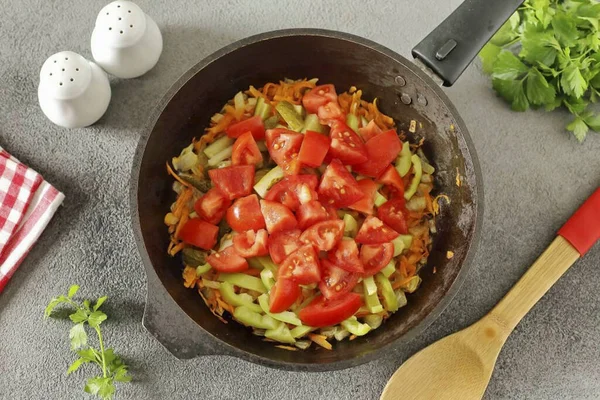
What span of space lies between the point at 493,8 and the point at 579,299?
3.45 feet

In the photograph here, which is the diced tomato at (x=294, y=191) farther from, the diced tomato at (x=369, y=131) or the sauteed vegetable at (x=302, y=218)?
the diced tomato at (x=369, y=131)

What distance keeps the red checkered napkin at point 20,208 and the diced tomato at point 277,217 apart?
78 cm

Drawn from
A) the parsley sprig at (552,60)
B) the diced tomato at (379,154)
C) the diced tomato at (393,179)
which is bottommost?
the diced tomato at (393,179)

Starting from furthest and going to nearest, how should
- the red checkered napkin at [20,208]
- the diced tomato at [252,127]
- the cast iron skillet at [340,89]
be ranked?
1. the red checkered napkin at [20,208]
2. the diced tomato at [252,127]
3. the cast iron skillet at [340,89]

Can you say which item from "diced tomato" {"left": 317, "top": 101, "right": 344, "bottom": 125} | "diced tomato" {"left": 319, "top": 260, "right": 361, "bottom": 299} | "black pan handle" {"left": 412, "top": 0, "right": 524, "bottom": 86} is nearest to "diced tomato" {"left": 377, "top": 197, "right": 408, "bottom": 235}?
"diced tomato" {"left": 319, "top": 260, "right": 361, "bottom": 299}

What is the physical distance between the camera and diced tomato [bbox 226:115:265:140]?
79.4 inches

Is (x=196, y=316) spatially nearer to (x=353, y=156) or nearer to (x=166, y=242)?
(x=166, y=242)

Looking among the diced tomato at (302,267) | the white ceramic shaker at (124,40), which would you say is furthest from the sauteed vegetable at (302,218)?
the white ceramic shaker at (124,40)

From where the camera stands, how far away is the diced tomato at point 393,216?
6.47 feet

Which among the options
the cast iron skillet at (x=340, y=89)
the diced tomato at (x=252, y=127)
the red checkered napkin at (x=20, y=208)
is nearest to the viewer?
the cast iron skillet at (x=340, y=89)

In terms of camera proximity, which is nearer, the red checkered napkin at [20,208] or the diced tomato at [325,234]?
the diced tomato at [325,234]

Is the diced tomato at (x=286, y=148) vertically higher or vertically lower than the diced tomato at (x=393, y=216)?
higher

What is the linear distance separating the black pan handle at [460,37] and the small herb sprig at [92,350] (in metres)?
1.31

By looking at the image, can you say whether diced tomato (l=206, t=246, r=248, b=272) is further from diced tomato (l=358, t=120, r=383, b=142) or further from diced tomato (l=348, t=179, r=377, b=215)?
diced tomato (l=358, t=120, r=383, b=142)
